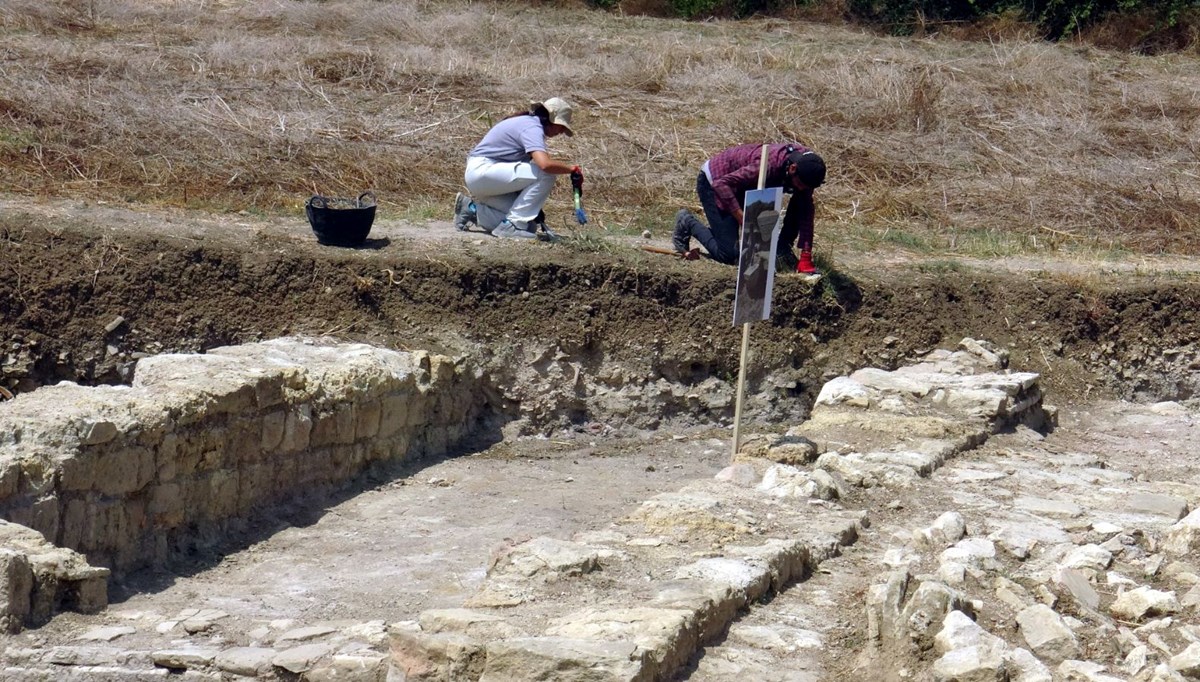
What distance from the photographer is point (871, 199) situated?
39.0 feet

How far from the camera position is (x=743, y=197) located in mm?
9125

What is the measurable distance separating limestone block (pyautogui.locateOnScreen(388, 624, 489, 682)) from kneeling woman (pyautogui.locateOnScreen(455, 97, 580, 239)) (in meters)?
5.29

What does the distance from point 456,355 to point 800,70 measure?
767 cm

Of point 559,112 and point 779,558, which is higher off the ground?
point 559,112

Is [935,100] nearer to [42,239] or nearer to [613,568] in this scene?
[42,239]

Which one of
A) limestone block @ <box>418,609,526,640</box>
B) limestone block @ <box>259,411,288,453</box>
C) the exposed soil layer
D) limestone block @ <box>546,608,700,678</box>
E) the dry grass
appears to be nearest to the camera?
limestone block @ <box>546,608,700,678</box>

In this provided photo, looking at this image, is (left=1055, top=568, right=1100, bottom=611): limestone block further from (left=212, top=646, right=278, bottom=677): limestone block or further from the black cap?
the black cap

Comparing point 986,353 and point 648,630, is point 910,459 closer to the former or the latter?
point 986,353

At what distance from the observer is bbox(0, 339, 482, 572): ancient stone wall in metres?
5.66

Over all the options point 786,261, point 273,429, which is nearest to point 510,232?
point 786,261

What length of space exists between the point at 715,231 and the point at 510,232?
4.52 ft

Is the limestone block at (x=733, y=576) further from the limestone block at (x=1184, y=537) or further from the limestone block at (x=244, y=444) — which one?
the limestone block at (x=244, y=444)

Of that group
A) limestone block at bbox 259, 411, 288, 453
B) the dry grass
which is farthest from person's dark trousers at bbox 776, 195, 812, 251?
limestone block at bbox 259, 411, 288, 453

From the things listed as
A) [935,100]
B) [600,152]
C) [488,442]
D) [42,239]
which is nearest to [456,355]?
[488,442]
